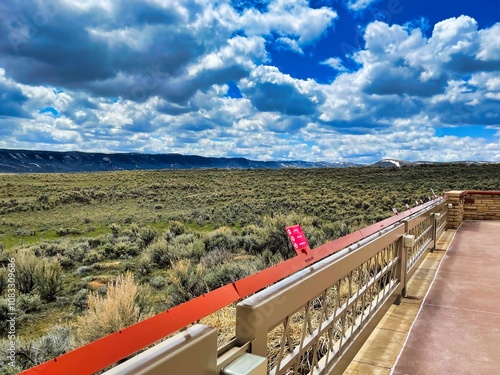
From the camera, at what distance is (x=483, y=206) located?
12.3 m

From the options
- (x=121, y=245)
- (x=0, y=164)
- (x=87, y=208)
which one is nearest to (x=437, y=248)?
(x=121, y=245)

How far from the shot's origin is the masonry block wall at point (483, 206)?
12195mm

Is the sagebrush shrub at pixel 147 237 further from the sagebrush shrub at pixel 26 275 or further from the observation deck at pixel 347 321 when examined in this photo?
the observation deck at pixel 347 321

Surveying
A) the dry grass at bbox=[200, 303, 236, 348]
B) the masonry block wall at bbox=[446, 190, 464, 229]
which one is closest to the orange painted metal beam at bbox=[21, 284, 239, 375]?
the dry grass at bbox=[200, 303, 236, 348]

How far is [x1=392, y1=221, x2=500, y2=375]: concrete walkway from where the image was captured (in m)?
3.26

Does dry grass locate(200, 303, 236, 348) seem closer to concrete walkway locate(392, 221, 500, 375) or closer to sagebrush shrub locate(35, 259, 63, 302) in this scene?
concrete walkway locate(392, 221, 500, 375)

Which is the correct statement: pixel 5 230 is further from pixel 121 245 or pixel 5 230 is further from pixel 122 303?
pixel 122 303

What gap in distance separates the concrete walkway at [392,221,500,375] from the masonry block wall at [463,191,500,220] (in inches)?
235

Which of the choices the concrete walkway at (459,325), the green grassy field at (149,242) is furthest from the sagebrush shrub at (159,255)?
the concrete walkway at (459,325)

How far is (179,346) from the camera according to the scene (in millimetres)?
1271

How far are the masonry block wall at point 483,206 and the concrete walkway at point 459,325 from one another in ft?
19.5

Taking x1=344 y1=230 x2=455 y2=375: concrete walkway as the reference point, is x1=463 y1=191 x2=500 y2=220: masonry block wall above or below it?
above

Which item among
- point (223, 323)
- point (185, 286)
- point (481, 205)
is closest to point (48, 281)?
point (185, 286)

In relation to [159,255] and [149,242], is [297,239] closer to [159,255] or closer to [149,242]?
[159,255]
